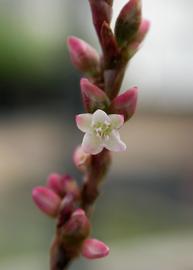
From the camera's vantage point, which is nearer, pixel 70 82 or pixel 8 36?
pixel 70 82

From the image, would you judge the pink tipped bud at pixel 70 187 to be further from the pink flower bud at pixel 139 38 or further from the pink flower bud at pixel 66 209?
the pink flower bud at pixel 139 38

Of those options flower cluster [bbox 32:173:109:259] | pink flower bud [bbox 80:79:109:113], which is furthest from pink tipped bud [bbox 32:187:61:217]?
pink flower bud [bbox 80:79:109:113]

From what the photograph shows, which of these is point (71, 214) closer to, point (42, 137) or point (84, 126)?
point (84, 126)

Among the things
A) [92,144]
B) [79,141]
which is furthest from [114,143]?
[79,141]

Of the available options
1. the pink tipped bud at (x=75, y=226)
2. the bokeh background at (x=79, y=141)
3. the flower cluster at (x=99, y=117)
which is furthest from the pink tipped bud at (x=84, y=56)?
the bokeh background at (x=79, y=141)

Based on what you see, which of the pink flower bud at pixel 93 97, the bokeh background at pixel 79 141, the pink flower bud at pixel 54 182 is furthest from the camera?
the bokeh background at pixel 79 141

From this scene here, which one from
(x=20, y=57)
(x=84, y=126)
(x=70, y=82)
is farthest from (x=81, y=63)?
(x=20, y=57)
